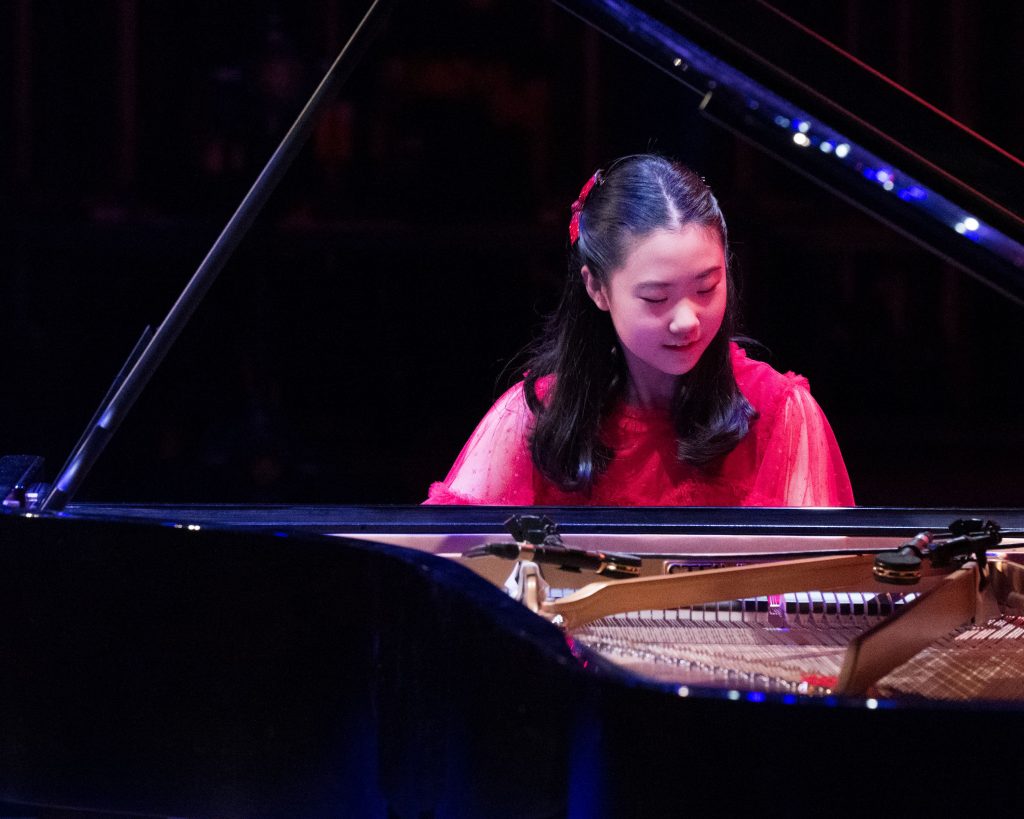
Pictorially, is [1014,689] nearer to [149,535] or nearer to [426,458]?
[149,535]

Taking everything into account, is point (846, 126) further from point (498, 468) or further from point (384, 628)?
point (498, 468)

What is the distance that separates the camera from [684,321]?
2.05m

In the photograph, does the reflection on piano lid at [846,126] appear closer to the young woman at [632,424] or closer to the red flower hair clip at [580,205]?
the young woman at [632,424]

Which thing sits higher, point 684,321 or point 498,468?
point 684,321

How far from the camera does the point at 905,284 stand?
486 cm

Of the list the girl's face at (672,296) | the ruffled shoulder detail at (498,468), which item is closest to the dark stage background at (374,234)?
the ruffled shoulder detail at (498,468)

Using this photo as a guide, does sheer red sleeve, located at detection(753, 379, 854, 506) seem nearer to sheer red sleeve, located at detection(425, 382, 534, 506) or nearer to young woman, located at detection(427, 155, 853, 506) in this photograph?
young woman, located at detection(427, 155, 853, 506)

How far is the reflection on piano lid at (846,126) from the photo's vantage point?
151cm

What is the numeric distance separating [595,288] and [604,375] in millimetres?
207

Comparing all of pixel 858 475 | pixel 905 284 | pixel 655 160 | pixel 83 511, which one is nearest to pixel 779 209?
pixel 905 284

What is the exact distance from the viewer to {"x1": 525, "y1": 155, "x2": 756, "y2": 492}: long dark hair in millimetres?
2227

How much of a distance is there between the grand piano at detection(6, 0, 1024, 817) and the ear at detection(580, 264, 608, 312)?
1.92 feet

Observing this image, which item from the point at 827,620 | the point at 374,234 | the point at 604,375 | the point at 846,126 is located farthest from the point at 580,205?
the point at 374,234

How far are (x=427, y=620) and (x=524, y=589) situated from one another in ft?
0.69
